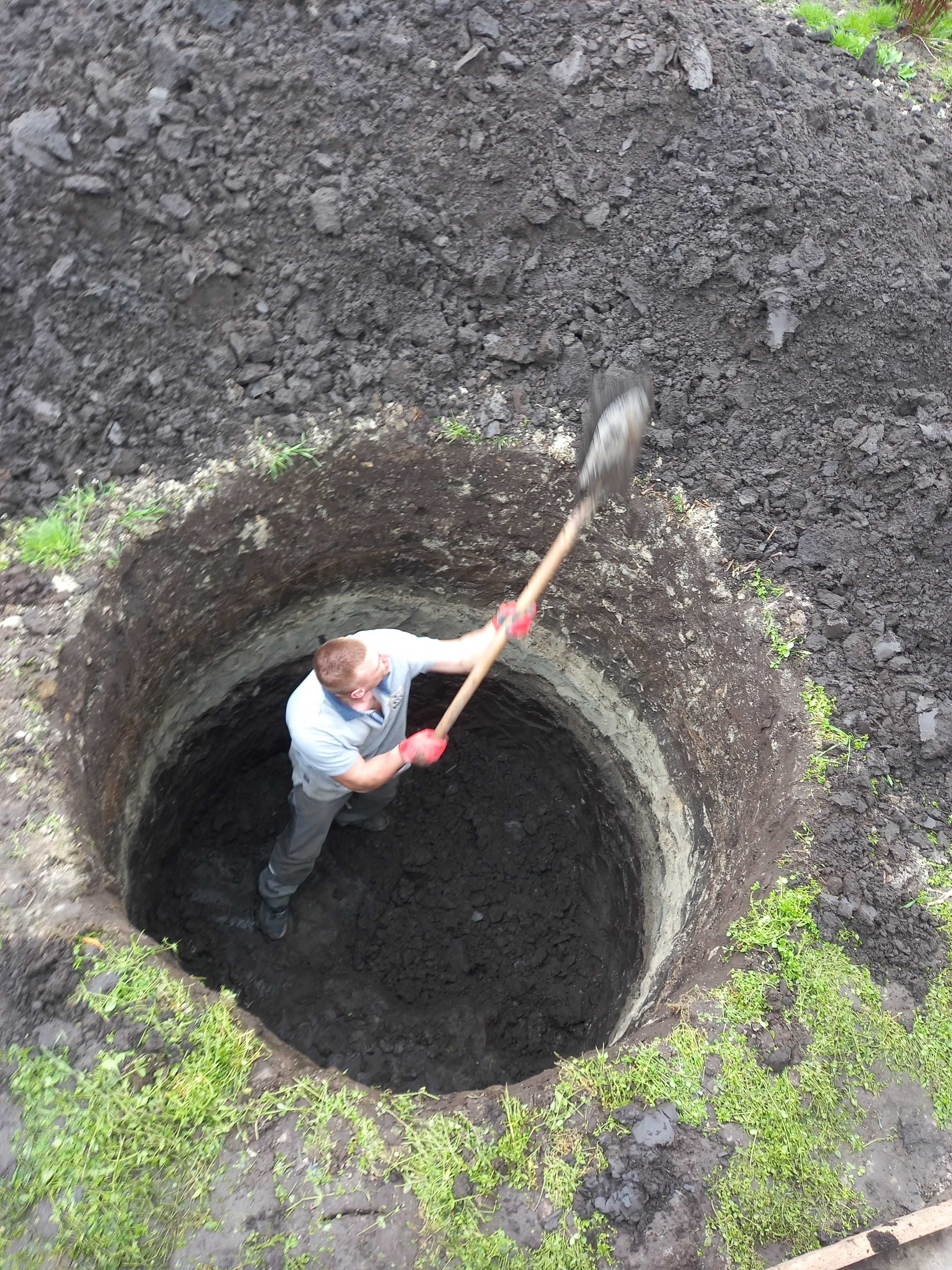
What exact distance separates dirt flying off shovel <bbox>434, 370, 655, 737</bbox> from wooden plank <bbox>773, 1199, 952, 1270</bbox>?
7.61 ft

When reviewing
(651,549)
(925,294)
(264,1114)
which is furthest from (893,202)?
(264,1114)

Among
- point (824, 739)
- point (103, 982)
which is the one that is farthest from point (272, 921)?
point (824, 739)

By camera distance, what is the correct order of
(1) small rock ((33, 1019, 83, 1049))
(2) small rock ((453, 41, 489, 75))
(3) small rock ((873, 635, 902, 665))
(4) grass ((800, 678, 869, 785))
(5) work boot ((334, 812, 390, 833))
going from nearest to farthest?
(1) small rock ((33, 1019, 83, 1049)), (4) grass ((800, 678, 869, 785)), (3) small rock ((873, 635, 902, 665)), (2) small rock ((453, 41, 489, 75)), (5) work boot ((334, 812, 390, 833))

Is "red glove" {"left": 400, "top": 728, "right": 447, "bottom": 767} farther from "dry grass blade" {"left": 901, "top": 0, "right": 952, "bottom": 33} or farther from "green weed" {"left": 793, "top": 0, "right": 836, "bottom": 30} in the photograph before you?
"dry grass blade" {"left": 901, "top": 0, "right": 952, "bottom": 33}

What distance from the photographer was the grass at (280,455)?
4.07 m

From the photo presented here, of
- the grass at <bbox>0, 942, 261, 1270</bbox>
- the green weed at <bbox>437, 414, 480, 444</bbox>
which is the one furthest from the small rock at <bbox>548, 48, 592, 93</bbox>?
the grass at <bbox>0, 942, 261, 1270</bbox>

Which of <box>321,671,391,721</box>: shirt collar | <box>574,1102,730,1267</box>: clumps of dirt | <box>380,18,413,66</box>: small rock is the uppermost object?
<box>380,18,413,66</box>: small rock

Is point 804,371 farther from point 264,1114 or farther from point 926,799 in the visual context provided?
point 264,1114

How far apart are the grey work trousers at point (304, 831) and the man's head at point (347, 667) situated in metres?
0.83

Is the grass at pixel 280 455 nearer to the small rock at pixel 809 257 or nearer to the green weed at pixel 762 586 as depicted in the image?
the green weed at pixel 762 586

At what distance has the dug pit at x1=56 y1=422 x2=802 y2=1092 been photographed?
13.0ft

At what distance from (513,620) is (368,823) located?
2.41 m

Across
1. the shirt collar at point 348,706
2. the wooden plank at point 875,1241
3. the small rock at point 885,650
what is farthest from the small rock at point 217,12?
the wooden plank at point 875,1241

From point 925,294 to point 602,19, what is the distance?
7.64 ft
